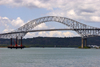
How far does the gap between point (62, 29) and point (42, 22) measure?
1447 centimetres

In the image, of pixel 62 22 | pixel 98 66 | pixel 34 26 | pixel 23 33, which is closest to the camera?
pixel 98 66

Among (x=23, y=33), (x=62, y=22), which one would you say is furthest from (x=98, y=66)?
(x=23, y=33)

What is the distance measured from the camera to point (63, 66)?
157ft

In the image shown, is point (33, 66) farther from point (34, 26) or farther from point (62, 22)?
point (34, 26)

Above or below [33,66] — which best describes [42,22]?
above

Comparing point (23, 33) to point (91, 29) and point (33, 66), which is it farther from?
point (33, 66)

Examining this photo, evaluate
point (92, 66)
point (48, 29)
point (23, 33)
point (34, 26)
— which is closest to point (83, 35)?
point (48, 29)

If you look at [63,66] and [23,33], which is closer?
[63,66]

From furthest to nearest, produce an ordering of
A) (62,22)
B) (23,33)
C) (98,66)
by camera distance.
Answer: (23,33)
(62,22)
(98,66)

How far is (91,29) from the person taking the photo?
166500 mm

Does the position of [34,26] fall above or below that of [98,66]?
above

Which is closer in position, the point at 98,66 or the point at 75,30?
the point at 98,66

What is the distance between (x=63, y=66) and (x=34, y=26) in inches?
5184

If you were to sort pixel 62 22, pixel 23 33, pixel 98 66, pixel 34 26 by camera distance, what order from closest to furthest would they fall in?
pixel 98 66
pixel 62 22
pixel 34 26
pixel 23 33
